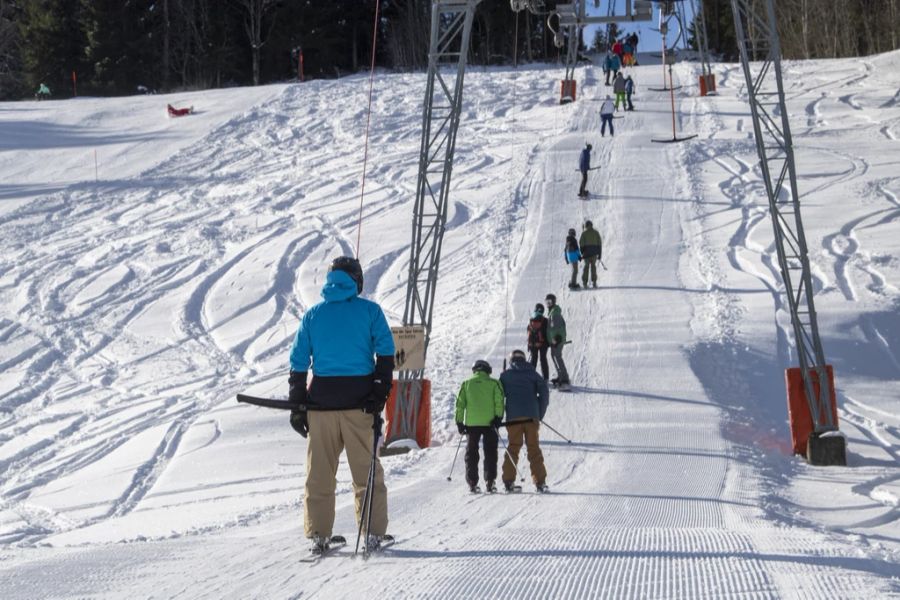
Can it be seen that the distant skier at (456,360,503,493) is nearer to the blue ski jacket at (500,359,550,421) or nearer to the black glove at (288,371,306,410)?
the blue ski jacket at (500,359,550,421)

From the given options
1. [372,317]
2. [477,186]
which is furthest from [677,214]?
[372,317]

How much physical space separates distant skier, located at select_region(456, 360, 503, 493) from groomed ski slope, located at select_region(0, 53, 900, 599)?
1.59 feet

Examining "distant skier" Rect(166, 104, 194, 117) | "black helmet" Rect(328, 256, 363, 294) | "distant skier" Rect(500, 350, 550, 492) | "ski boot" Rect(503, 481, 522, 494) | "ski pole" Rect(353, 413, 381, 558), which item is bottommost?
"ski boot" Rect(503, 481, 522, 494)

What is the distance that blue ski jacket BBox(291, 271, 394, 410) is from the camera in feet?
20.9

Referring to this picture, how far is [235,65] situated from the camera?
200ft

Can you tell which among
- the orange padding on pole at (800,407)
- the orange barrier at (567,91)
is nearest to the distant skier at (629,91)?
the orange barrier at (567,91)

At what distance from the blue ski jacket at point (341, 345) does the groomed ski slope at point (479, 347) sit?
3.16ft

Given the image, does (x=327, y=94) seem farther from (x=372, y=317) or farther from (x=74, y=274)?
(x=372, y=317)

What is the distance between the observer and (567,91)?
37.0 metres

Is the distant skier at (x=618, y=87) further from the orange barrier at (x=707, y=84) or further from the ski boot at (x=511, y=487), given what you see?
the ski boot at (x=511, y=487)

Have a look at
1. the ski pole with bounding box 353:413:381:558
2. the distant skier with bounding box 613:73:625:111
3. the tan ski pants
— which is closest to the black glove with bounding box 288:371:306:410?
the tan ski pants

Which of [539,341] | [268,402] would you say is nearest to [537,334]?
[539,341]

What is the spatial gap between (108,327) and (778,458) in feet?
43.7

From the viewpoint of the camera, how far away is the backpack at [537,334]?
16.6 meters
